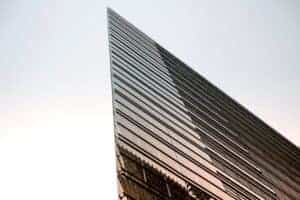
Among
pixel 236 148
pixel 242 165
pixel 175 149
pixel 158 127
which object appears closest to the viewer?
pixel 175 149

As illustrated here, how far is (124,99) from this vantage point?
63.9ft

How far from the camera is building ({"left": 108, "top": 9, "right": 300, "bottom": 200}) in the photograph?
14.4m

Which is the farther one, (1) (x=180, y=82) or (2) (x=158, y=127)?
(1) (x=180, y=82)

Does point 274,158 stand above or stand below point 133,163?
above

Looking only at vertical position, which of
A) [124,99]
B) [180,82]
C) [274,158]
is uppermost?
[180,82]

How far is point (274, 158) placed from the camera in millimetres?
36344

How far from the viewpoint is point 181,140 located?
1989cm

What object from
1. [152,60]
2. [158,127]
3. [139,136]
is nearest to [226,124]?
[152,60]

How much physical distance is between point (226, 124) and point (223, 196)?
18.9 meters

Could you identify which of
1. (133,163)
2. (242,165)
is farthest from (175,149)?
(242,165)

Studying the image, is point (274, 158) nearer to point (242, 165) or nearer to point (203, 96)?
point (203, 96)

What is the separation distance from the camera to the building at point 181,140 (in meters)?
14.4

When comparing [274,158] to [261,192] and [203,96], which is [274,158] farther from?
[261,192]

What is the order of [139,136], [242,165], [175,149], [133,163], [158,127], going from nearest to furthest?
[133,163] < [139,136] < [175,149] < [158,127] < [242,165]
